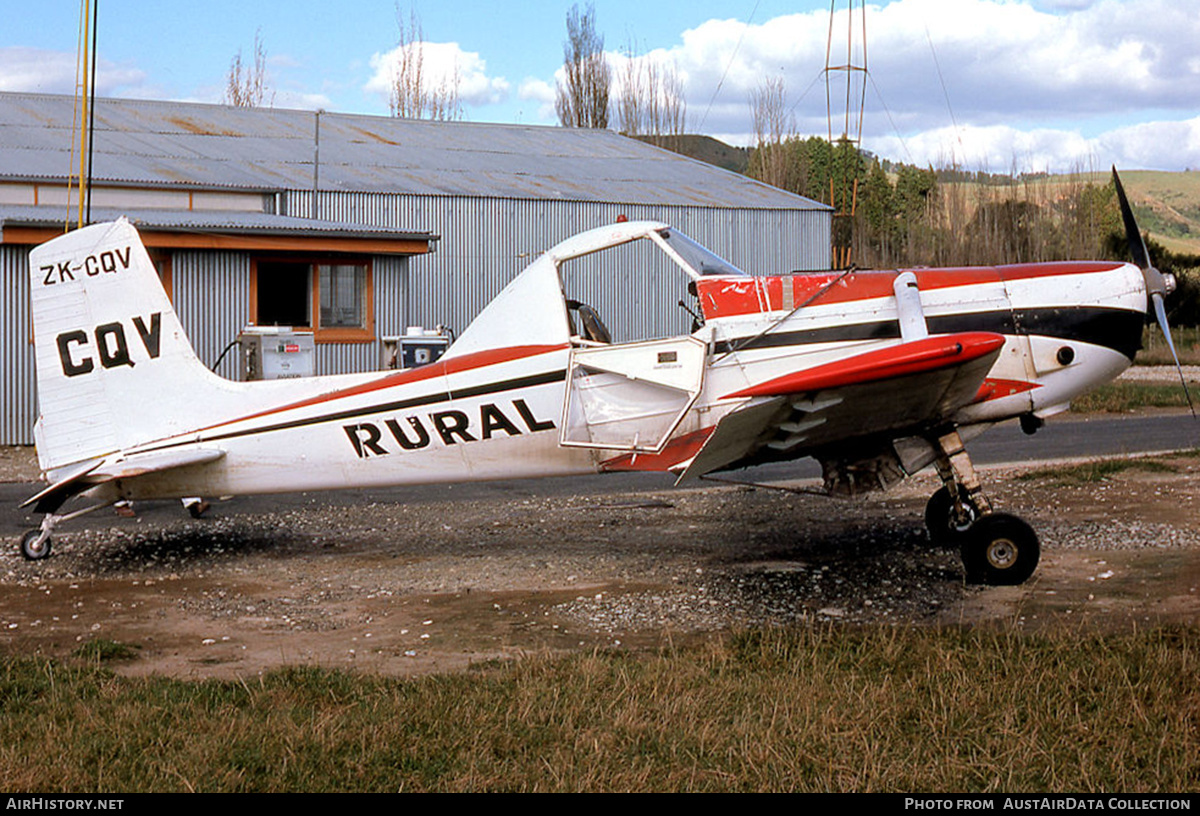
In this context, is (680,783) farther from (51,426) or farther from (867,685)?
(51,426)

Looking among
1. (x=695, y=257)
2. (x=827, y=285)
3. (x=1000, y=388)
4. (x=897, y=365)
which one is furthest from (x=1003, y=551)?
(x=695, y=257)

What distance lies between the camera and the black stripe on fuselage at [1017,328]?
302 inches

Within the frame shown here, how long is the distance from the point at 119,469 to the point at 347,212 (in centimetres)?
1400

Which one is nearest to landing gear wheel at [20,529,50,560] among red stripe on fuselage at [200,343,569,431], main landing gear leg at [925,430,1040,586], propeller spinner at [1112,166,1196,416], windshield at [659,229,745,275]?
red stripe on fuselage at [200,343,569,431]

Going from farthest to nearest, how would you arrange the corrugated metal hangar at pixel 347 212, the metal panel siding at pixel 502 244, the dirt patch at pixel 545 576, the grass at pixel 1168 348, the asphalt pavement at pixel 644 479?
the grass at pixel 1168 348 < the metal panel siding at pixel 502 244 < the corrugated metal hangar at pixel 347 212 < the asphalt pavement at pixel 644 479 < the dirt patch at pixel 545 576

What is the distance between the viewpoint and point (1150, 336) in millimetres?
35438

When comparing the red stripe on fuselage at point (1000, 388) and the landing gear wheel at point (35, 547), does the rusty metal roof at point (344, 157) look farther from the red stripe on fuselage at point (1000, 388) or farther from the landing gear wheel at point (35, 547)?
the red stripe on fuselage at point (1000, 388)

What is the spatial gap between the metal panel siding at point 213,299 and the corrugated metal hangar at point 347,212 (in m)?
0.02

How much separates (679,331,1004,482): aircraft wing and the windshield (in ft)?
4.02

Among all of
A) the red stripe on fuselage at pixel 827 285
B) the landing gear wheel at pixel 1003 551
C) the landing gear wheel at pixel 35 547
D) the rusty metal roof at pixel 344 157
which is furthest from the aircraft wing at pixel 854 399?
the rusty metal roof at pixel 344 157

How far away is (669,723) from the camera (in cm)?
492

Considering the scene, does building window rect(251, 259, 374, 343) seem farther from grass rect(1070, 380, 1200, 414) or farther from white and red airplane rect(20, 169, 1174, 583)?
grass rect(1070, 380, 1200, 414)
